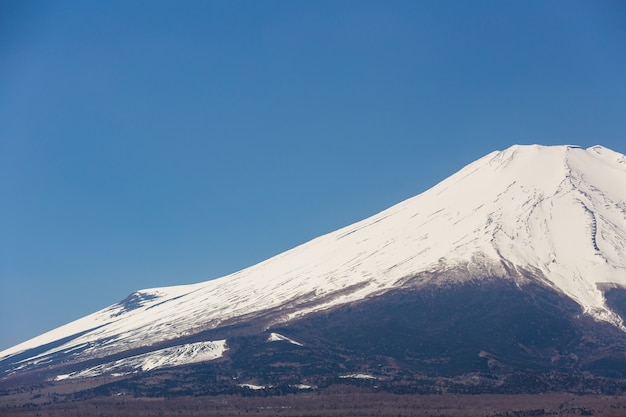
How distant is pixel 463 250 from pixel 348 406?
2416 inches

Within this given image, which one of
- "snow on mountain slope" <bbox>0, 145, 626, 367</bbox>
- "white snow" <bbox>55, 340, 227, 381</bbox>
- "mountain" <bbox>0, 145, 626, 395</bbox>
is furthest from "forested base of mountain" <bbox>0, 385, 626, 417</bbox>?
"snow on mountain slope" <bbox>0, 145, 626, 367</bbox>

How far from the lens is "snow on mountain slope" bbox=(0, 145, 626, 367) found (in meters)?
146

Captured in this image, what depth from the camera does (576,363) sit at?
117625mm

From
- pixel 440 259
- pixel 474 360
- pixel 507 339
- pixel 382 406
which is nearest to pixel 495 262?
pixel 440 259

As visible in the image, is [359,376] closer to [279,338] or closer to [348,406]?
[348,406]

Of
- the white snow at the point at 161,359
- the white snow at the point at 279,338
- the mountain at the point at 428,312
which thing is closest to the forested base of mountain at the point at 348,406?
the mountain at the point at 428,312

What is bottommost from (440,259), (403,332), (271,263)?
(403,332)

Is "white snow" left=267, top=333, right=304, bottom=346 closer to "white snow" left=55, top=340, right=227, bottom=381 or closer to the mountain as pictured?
the mountain

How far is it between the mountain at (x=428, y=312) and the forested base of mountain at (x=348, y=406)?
3667 mm

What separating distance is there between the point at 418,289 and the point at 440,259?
11749mm

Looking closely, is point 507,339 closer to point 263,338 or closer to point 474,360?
point 474,360

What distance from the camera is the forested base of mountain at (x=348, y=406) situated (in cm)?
9519

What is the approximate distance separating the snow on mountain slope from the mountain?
1.42 feet

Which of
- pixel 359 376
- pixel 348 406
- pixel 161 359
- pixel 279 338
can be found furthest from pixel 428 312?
pixel 161 359
